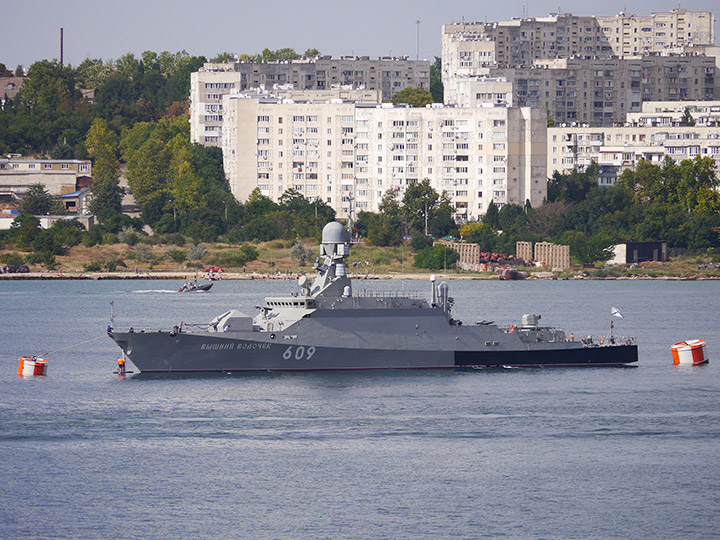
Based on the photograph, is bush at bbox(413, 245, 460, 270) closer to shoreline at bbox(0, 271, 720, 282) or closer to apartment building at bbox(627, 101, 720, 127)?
shoreline at bbox(0, 271, 720, 282)

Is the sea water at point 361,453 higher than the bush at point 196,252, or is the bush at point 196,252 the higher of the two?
the bush at point 196,252

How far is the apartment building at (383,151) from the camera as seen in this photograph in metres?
131

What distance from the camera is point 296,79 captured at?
564ft

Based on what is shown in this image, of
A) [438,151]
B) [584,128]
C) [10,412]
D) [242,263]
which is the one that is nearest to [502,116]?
[438,151]

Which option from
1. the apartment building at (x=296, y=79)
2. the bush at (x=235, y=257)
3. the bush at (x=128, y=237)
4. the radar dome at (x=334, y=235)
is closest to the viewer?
the radar dome at (x=334, y=235)

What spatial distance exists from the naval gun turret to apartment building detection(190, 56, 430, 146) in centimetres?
9712

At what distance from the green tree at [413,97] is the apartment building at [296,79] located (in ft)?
13.2

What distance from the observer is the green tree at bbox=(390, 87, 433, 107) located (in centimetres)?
16162

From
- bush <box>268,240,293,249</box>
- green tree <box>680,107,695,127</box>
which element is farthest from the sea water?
green tree <box>680,107,695,127</box>

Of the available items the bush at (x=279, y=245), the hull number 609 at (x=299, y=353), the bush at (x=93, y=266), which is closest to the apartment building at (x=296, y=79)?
the bush at (x=279, y=245)

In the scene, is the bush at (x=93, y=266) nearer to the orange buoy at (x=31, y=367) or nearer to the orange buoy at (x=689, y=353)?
the orange buoy at (x=31, y=367)

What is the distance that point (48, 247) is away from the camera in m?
123

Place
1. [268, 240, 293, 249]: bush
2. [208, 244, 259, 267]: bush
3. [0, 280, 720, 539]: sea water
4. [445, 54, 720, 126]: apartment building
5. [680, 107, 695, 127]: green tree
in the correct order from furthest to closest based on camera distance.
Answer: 1. [445, 54, 720, 126]: apartment building
2. [680, 107, 695, 127]: green tree
3. [268, 240, 293, 249]: bush
4. [208, 244, 259, 267]: bush
5. [0, 280, 720, 539]: sea water

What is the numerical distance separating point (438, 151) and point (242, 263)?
2564 centimetres
